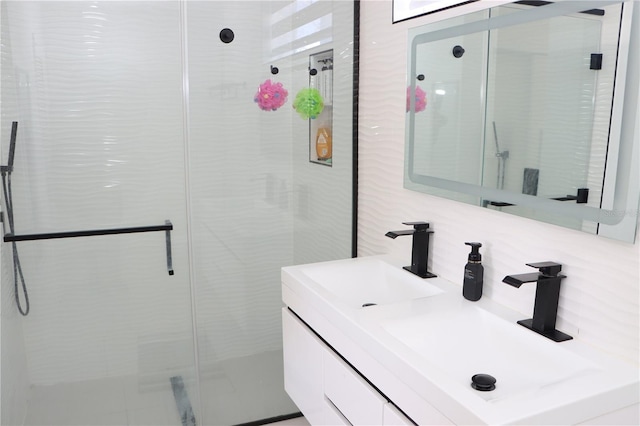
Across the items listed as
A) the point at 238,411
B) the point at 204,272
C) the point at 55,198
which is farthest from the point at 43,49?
the point at 238,411

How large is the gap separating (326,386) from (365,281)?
0.46 metres

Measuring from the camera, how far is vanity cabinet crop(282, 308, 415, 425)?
4.67 feet

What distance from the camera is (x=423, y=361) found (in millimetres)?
1241

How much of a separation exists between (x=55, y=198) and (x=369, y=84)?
1407mm

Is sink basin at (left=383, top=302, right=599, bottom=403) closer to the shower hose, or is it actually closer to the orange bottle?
the orange bottle

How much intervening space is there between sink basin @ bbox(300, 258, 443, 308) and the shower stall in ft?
1.59

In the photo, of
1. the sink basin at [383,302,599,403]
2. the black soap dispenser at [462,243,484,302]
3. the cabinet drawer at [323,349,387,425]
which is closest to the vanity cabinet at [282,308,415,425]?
the cabinet drawer at [323,349,387,425]

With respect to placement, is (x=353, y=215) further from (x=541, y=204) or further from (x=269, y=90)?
(x=541, y=204)

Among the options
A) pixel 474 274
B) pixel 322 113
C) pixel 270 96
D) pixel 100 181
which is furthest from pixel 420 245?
pixel 100 181

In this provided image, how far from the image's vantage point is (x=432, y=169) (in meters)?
1.93

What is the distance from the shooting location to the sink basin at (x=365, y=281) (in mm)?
1922

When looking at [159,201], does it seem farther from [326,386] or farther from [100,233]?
[326,386]

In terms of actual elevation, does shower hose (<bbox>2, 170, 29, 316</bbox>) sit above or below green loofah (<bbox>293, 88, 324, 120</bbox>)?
below

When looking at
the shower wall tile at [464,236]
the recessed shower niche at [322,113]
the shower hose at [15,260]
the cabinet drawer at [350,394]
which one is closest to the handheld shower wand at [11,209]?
the shower hose at [15,260]
